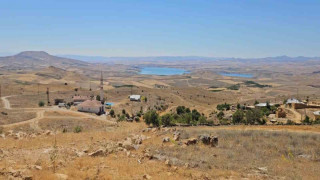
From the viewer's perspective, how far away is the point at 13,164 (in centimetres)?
1112

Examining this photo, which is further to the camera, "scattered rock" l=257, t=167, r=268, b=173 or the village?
the village

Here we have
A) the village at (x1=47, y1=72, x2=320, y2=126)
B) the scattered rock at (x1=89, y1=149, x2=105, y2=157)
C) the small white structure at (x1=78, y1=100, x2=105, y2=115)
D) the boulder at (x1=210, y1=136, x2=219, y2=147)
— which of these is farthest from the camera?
the small white structure at (x1=78, y1=100, x2=105, y2=115)

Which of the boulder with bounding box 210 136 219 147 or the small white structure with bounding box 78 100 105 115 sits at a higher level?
the boulder with bounding box 210 136 219 147

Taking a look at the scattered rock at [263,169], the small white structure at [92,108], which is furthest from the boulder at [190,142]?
the small white structure at [92,108]

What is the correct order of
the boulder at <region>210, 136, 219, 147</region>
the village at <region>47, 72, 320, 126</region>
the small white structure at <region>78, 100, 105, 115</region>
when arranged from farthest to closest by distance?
the small white structure at <region>78, 100, 105, 115</region> < the village at <region>47, 72, 320, 126</region> < the boulder at <region>210, 136, 219, 147</region>

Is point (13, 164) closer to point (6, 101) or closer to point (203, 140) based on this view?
point (203, 140)

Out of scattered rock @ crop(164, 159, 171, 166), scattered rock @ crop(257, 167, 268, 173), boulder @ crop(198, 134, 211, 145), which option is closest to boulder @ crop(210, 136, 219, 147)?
boulder @ crop(198, 134, 211, 145)

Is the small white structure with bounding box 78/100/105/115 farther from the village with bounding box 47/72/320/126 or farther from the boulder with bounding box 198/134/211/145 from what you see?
the boulder with bounding box 198/134/211/145

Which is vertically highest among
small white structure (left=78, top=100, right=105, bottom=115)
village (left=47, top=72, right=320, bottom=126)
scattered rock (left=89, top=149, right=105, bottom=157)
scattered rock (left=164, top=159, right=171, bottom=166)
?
scattered rock (left=164, top=159, right=171, bottom=166)

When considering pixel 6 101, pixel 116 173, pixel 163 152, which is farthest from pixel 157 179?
pixel 6 101

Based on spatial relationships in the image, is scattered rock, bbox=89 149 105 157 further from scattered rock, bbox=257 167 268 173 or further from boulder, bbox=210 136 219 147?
scattered rock, bbox=257 167 268 173

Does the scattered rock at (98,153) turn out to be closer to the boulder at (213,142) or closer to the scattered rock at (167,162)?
the scattered rock at (167,162)

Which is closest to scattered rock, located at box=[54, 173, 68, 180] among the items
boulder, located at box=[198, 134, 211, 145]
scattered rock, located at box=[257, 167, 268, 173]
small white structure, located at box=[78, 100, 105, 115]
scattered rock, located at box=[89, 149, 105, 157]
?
scattered rock, located at box=[89, 149, 105, 157]

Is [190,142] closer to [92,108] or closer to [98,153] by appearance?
[98,153]
